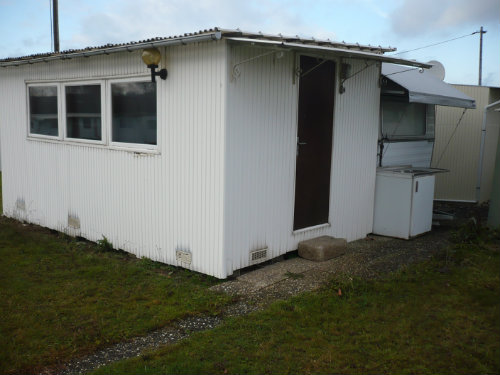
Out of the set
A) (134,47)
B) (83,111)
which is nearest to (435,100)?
(134,47)

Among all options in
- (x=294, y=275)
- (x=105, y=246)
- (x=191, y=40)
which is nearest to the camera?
(x=191, y=40)

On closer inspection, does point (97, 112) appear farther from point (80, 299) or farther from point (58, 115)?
point (80, 299)

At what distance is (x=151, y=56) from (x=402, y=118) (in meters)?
4.94

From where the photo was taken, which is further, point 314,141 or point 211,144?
point 314,141

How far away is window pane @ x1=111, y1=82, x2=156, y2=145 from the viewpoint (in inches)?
257

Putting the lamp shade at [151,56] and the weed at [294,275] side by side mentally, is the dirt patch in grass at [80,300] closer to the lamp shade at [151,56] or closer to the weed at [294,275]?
the weed at [294,275]

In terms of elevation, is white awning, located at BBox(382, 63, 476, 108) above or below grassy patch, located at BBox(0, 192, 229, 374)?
above

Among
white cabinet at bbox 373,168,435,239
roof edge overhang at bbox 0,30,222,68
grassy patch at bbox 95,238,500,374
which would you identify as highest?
roof edge overhang at bbox 0,30,222,68

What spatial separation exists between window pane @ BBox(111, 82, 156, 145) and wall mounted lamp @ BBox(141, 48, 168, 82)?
28 cm

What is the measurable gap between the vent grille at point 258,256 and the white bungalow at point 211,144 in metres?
0.02

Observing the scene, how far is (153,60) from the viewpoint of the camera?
604 centimetres

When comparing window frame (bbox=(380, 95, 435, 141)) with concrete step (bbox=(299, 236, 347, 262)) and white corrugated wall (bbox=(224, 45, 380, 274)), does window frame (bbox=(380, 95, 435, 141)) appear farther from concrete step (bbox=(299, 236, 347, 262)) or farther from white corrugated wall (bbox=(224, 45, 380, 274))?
concrete step (bbox=(299, 236, 347, 262))

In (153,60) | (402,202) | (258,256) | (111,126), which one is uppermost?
(153,60)

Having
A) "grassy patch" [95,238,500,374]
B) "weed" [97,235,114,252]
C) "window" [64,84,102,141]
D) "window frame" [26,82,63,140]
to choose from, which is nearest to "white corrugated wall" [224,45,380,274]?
"grassy patch" [95,238,500,374]
